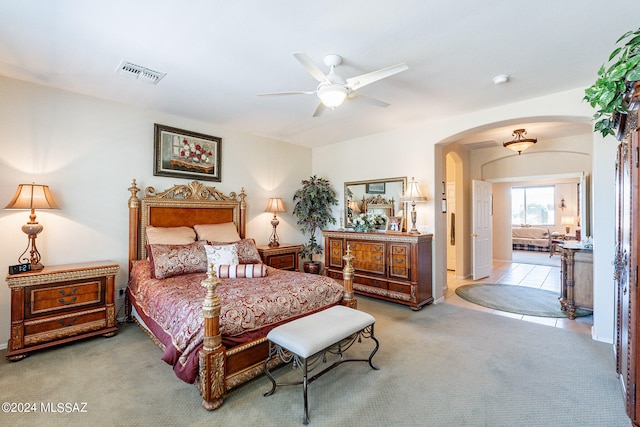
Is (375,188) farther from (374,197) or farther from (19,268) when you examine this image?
(19,268)

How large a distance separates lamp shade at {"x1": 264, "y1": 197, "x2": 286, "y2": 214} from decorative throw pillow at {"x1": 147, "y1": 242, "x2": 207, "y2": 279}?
1.74 meters

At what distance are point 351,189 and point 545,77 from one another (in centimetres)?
323

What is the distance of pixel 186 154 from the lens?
14.0 ft

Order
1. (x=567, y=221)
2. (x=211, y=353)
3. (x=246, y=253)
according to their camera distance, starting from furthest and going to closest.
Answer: (x=567, y=221)
(x=246, y=253)
(x=211, y=353)

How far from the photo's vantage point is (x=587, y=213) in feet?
17.7

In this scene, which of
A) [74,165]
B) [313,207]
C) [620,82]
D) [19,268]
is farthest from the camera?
[313,207]

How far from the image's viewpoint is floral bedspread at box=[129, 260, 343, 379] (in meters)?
2.17

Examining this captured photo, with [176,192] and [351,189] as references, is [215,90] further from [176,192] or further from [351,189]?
[351,189]

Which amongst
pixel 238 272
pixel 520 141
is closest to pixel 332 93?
pixel 238 272

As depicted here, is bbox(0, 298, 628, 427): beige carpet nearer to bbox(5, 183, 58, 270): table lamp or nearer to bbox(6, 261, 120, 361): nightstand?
bbox(6, 261, 120, 361): nightstand

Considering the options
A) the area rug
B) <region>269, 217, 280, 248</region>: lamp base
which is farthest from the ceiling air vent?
the area rug

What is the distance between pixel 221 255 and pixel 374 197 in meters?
2.87

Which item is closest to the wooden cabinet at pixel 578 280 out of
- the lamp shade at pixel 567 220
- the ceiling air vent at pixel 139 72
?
the ceiling air vent at pixel 139 72

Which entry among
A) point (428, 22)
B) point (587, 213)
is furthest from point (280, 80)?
point (587, 213)
